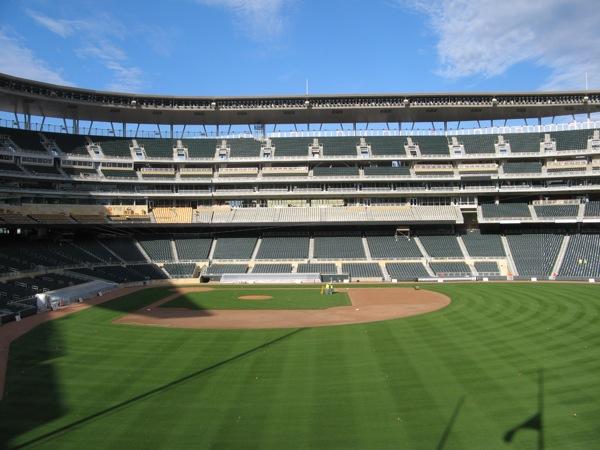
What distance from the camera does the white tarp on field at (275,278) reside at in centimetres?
6100

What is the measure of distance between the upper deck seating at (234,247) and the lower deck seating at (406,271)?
20.2 metres

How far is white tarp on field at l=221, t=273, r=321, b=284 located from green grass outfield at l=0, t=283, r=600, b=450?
96.0 ft

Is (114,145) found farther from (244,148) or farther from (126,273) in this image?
(126,273)

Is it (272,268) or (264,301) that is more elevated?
(272,268)

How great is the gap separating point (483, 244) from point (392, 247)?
12752 millimetres

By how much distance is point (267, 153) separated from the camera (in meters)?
75.7

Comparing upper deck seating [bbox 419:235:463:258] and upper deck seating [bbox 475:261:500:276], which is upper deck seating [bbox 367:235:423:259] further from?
upper deck seating [bbox 475:261:500:276]

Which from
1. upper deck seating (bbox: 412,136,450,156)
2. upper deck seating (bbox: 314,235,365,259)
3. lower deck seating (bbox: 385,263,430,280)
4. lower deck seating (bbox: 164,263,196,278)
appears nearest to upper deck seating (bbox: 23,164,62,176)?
lower deck seating (bbox: 164,263,196,278)

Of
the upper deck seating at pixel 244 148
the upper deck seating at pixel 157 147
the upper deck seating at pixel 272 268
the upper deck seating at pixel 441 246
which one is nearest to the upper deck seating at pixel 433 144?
the upper deck seating at pixel 441 246

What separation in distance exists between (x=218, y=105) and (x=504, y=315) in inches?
2112

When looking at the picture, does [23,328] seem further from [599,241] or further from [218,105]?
[599,241]

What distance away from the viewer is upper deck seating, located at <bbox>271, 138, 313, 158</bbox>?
75262mm

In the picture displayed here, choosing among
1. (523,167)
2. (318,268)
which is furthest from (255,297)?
(523,167)

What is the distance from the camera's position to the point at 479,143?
73312mm
